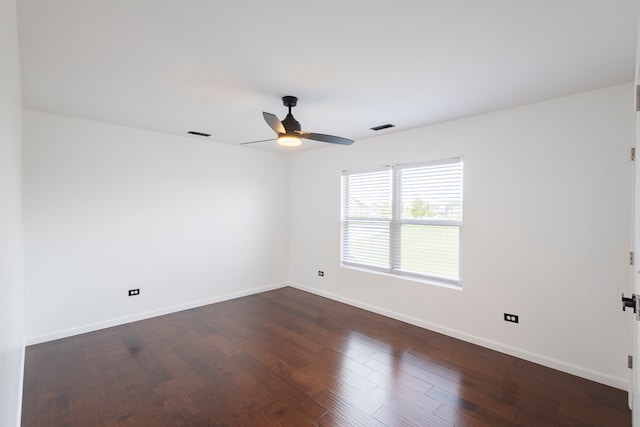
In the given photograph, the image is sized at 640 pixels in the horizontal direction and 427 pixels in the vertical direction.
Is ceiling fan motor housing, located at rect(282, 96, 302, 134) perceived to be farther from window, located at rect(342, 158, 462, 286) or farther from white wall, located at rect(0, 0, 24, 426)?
window, located at rect(342, 158, 462, 286)

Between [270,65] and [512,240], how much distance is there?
116 inches

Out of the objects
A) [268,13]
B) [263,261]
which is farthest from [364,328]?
[268,13]

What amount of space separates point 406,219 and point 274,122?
2.39 metres

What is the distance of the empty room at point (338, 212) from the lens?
184 centimetres

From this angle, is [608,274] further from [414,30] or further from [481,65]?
[414,30]

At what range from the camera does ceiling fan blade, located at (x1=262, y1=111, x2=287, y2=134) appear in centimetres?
247

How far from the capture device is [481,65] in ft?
7.36

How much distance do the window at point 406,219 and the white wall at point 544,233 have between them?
0.16 metres

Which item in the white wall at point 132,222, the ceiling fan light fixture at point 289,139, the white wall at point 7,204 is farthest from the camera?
the white wall at point 132,222

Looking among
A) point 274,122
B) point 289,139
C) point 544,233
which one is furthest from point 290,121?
point 544,233

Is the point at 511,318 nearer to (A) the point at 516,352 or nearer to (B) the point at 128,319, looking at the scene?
(A) the point at 516,352

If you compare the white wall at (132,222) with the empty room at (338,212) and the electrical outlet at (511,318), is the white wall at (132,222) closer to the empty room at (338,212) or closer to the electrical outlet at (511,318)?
the empty room at (338,212)

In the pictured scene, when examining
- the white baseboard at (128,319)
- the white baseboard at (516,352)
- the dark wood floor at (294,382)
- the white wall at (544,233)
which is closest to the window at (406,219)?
the white wall at (544,233)

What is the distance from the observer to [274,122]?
257 centimetres
